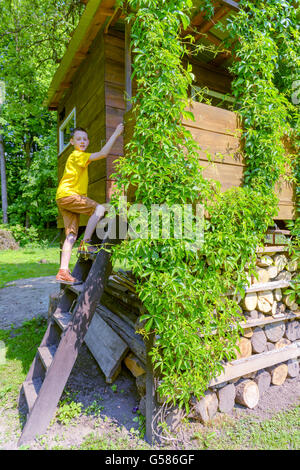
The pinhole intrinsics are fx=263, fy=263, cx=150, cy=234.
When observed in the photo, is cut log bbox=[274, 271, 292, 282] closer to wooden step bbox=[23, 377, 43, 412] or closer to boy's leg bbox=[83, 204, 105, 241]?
boy's leg bbox=[83, 204, 105, 241]

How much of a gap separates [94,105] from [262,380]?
4.34 metres

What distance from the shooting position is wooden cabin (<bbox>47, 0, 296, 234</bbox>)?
2.59 m

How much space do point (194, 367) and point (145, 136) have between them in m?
2.00

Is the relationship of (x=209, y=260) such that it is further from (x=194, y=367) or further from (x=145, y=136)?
(x=145, y=136)

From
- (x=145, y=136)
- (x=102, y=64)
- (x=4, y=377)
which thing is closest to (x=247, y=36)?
(x=145, y=136)

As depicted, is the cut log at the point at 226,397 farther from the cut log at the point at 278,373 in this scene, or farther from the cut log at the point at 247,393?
the cut log at the point at 278,373

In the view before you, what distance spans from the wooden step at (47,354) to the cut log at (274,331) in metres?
2.35

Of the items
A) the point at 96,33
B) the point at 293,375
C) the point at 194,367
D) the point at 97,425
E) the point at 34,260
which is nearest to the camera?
the point at 194,367

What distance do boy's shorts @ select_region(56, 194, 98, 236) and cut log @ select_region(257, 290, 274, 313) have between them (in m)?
2.08

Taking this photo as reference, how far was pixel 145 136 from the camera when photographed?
217 cm

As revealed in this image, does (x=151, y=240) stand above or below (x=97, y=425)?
above

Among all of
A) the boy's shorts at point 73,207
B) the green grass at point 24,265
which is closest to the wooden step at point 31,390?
the boy's shorts at point 73,207

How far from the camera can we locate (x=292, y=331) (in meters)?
3.20

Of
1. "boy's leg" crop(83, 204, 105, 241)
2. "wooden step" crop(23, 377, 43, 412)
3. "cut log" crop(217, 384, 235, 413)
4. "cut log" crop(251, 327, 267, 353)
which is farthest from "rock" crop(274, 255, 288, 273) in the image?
"wooden step" crop(23, 377, 43, 412)
